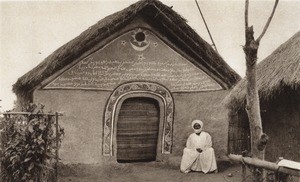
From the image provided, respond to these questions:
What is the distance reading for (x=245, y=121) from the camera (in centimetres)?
1098

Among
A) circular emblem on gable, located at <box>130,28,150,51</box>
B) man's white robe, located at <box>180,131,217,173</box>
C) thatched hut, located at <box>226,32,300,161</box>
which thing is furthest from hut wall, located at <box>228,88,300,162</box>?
circular emblem on gable, located at <box>130,28,150,51</box>

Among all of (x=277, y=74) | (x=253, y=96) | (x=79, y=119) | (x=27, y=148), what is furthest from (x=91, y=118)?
(x=253, y=96)

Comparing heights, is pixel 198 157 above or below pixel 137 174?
above

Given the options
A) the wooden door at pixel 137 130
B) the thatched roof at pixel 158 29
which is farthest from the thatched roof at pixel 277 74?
the wooden door at pixel 137 130

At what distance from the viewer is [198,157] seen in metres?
10.3

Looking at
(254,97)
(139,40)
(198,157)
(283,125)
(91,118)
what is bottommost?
(198,157)

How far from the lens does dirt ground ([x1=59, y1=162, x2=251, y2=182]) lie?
9.30 metres

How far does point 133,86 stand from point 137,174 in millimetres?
2129

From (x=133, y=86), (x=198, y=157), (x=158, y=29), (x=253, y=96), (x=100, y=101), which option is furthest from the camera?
(x=158, y=29)

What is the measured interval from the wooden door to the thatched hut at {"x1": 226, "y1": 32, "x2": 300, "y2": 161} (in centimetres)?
228

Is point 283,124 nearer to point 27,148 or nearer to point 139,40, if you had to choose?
point 139,40

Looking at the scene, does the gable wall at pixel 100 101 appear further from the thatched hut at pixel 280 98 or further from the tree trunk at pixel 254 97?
the tree trunk at pixel 254 97

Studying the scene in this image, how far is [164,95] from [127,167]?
6.44 ft

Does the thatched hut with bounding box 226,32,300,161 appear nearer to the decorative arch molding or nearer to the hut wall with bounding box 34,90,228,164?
the hut wall with bounding box 34,90,228,164
